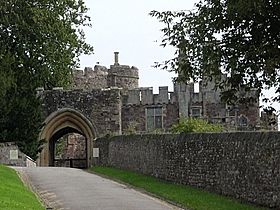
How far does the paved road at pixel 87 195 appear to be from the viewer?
15.3m

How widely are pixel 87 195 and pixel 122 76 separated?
33.3 meters

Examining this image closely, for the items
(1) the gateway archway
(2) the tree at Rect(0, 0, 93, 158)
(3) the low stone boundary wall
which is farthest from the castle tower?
(3) the low stone boundary wall

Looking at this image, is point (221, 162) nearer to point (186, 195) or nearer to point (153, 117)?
point (186, 195)

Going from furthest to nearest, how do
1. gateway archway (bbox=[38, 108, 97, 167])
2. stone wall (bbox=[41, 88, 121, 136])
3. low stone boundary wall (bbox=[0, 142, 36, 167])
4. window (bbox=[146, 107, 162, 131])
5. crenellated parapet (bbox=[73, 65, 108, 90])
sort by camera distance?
crenellated parapet (bbox=[73, 65, 108, 90]) < window (bbox=[146, 107, 162, 131]) < stone wall (bbox=[41, 88, 121, 136]) < gateway archway (bbox=[38, 108, 97, 167]) < low stone boundary wall (bbox=[0, 142, 36, 167])

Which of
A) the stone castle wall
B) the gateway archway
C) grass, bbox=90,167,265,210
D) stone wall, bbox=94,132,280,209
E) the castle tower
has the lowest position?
grass, bbox=90,167,265,210

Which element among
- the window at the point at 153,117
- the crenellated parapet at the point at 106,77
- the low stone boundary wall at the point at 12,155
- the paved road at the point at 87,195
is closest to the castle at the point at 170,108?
the window at the point at 153,117

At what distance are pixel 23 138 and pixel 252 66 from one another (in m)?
22.0

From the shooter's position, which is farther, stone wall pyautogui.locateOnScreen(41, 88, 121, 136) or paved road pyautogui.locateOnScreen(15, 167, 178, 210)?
stone wall pyautogui.locateOnScreen(41, 88, 121, 136)

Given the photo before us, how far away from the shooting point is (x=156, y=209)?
14750mm

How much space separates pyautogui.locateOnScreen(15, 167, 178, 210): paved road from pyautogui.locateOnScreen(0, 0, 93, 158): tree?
12401mm

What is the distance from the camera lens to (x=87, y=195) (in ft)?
57.9

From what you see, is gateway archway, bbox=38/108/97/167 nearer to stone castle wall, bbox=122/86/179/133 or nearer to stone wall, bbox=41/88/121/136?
stone wall, bbox=41/88/121/136

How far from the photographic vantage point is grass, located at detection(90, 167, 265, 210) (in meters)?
15.1

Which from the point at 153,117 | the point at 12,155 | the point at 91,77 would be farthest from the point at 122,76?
the point at 12,155
